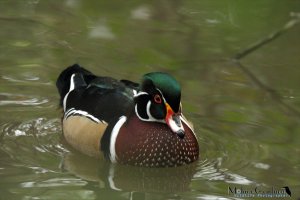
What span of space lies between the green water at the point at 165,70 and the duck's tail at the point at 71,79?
Result: 0.83ft

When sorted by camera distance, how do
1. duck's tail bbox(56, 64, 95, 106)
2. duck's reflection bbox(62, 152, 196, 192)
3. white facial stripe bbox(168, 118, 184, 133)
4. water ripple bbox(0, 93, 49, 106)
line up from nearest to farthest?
duck's reflection bbox(62, 152, 196, 192), white facial stripe bbox(168, 118, 184, 133), duck's tail bbox(56, 64, 95, 106), water ripple bbox(0, 93, 49, 106)

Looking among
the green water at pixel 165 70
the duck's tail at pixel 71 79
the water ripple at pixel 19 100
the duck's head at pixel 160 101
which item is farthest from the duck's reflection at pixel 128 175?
the water ripple at pixel 19 100

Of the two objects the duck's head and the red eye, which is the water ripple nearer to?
the duck's head

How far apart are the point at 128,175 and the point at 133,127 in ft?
1.49

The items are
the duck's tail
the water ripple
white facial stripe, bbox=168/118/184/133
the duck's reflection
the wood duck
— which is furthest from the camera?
the water ripple

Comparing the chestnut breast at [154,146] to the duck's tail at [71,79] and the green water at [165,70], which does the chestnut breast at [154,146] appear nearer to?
the green water at [165,70]

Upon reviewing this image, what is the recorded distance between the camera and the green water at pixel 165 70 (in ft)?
23.1

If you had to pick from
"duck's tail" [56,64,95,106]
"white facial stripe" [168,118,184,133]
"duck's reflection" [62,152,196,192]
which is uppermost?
"duck's tail" [56,64,95,106]

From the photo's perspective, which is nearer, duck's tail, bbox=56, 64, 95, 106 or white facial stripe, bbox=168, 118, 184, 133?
white facial stripe, bbox=168, 118, 184, 133

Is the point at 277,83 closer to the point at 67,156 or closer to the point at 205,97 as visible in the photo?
the point at 205,97

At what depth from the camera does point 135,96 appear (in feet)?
24.5

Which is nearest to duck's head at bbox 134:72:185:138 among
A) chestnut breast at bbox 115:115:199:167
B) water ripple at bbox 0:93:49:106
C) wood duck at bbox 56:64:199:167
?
wood duck at bbox 56:64:199:167

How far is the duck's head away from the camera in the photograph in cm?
703

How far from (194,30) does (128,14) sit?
34.5 inches
